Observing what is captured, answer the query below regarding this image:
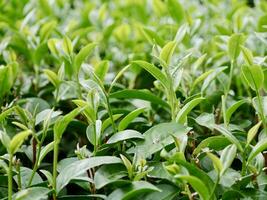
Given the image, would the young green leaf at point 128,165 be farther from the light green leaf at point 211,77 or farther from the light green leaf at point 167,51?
the light green leaf at point 211,77

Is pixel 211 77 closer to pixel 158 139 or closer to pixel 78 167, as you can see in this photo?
pixel 158 139

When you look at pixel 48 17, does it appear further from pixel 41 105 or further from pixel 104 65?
pixel 104 65

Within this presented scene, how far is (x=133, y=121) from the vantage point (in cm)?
134

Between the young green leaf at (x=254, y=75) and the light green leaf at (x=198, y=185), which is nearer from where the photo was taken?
the light green leaf at (x=198, y=185)

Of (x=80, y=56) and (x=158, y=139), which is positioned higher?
(x=80, y=56)

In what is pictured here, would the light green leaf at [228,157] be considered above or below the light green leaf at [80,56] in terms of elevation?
below

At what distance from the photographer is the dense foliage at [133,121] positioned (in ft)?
3.41

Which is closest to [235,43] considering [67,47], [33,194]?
[67,47]

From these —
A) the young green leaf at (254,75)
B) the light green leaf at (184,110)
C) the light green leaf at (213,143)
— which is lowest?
the light green leaf at (213,143)

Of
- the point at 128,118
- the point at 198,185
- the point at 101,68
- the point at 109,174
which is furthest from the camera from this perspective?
the point at 101,68

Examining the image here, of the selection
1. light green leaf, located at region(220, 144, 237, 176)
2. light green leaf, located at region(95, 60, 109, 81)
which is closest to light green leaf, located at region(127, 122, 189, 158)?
light green leaf, located at region(220, 144, 237, 176)

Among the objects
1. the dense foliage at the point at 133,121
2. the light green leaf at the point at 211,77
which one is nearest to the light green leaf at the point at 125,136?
the dense foliage at the point at 133,121

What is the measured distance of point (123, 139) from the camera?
1126 millimetres

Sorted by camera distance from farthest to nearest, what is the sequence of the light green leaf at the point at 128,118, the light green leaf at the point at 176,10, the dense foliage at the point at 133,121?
1. the light green leaf at the point at 176,10
2. the light green leaf at the point at 128,118
3. the dense foliage at the point at 133,121
